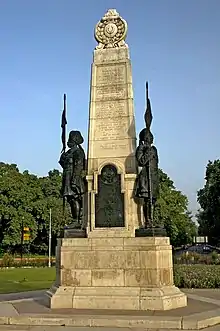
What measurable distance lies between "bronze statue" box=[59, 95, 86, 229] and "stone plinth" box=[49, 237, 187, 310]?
4.01ft

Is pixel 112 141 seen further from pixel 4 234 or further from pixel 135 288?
pixel 4 234

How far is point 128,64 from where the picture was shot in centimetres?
1319

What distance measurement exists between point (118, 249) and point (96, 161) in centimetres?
275

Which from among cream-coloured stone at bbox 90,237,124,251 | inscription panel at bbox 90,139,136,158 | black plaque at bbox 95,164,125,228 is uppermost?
inscription panel at bbox 90,139,136,158

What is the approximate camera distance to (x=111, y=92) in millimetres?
13047

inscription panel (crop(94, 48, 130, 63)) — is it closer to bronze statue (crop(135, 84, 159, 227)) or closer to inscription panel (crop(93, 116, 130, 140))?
inscription panel (crop(93, 116, 130, 140))

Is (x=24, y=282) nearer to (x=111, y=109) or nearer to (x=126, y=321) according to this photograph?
(x=111, y=109)

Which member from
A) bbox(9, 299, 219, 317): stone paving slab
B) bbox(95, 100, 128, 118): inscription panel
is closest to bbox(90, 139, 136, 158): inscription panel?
bbox(95, 100, 128, 118): inscription panel

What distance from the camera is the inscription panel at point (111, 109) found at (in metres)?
12.8

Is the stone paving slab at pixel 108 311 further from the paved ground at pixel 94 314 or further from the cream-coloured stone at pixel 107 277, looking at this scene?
the cream-coloured stone at pixel 107 277

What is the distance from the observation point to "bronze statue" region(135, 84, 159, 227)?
11.9 m

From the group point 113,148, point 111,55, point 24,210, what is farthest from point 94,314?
point 24,210

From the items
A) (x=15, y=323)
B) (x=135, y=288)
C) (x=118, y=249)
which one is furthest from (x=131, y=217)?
(x=15, y=323)

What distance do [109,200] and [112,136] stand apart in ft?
6.15
